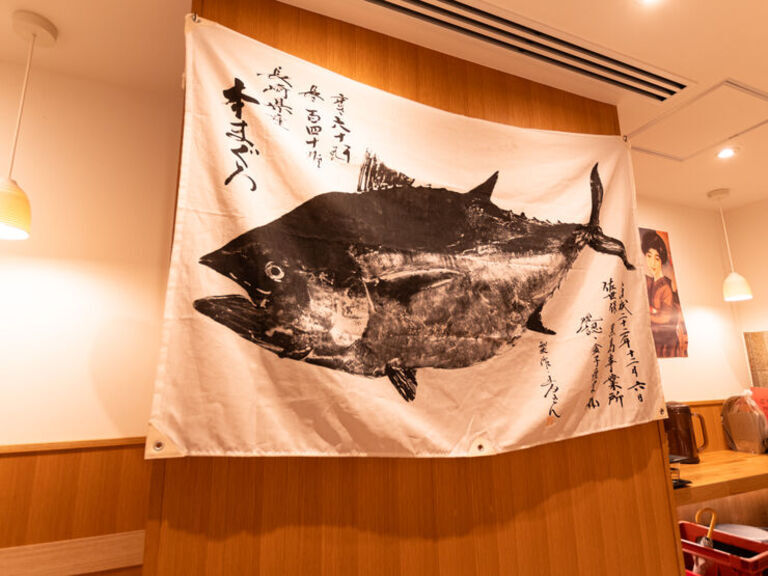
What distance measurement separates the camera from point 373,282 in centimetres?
120

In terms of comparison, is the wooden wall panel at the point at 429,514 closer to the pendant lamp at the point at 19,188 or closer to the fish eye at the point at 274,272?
the fish eye at the point at 274,272

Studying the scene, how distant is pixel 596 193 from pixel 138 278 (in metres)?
1.90

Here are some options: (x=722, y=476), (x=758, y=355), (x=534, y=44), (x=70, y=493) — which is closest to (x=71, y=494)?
(x=70, y=493)

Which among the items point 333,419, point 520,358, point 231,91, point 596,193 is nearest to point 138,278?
point 231,91

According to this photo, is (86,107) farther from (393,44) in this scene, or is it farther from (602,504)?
(602,504)

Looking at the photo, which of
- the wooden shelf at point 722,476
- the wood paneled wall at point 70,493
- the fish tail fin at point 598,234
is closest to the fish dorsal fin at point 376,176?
the fish tail fin at point 598,234

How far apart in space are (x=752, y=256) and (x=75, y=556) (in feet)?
13.8

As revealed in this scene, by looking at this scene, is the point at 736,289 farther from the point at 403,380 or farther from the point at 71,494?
the point at 71,494

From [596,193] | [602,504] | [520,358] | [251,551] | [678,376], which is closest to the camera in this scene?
[251,551]

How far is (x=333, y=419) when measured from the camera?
1095mm

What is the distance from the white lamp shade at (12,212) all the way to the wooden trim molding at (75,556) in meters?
1.05

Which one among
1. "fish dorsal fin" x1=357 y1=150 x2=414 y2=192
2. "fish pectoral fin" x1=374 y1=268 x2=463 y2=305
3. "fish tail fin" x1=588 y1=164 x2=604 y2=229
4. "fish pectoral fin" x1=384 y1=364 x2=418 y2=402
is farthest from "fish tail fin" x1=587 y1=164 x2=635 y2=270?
"fish pectoral fin" x1=384 y1=364 x2=418 y2=402

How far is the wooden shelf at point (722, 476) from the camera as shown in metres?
1.78

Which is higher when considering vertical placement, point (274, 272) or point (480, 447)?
point (274, 272)
